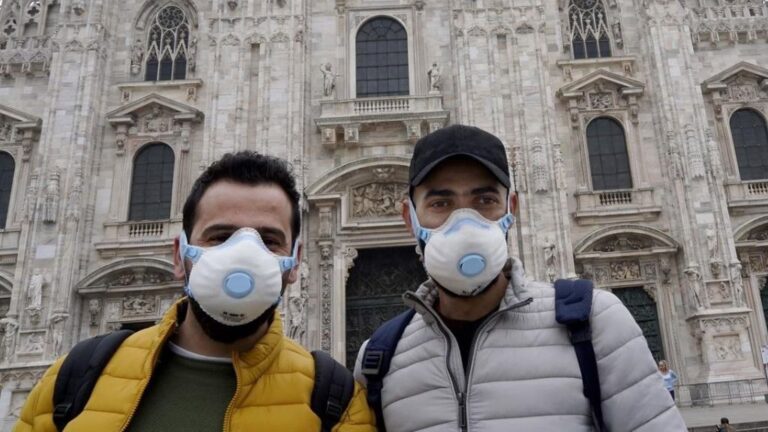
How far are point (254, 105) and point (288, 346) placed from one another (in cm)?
1577

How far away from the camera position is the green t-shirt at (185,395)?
222cm

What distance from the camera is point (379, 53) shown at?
18922mm

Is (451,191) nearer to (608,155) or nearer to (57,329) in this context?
(57,329)

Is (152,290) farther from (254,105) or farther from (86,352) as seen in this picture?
(86,352)

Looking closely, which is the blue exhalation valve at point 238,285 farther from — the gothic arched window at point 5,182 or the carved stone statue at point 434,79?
the gothic arched window at point 5,182

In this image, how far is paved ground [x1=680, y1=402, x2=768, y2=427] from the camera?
1047cm

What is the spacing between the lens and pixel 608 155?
698 inches

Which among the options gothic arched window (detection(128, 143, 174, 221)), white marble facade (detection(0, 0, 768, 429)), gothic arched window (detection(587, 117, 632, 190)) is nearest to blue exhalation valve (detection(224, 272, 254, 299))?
white marble facade (detection(0, 0, 768, 429))

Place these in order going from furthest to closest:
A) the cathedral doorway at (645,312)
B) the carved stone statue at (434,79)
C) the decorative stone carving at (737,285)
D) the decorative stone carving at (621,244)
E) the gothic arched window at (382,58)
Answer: the gothic arched window at (382,58) → the carved stone statue at (434,79) → the decorative stone carving at (621,244) → the cathedral doorway at (645,312) → the decorative stone carving at (737,285)

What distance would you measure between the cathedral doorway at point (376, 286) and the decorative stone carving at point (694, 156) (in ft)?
27.1

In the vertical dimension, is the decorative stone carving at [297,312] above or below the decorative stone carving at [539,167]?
below

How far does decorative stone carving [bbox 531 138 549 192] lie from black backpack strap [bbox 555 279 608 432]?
14.0 meters

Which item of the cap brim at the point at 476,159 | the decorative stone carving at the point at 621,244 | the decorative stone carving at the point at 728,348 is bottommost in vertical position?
the decorative stone carving at the point at 728,348

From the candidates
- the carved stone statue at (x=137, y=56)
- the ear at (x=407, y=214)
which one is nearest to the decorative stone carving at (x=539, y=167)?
the carved stone statue at (x=137, y=56)
